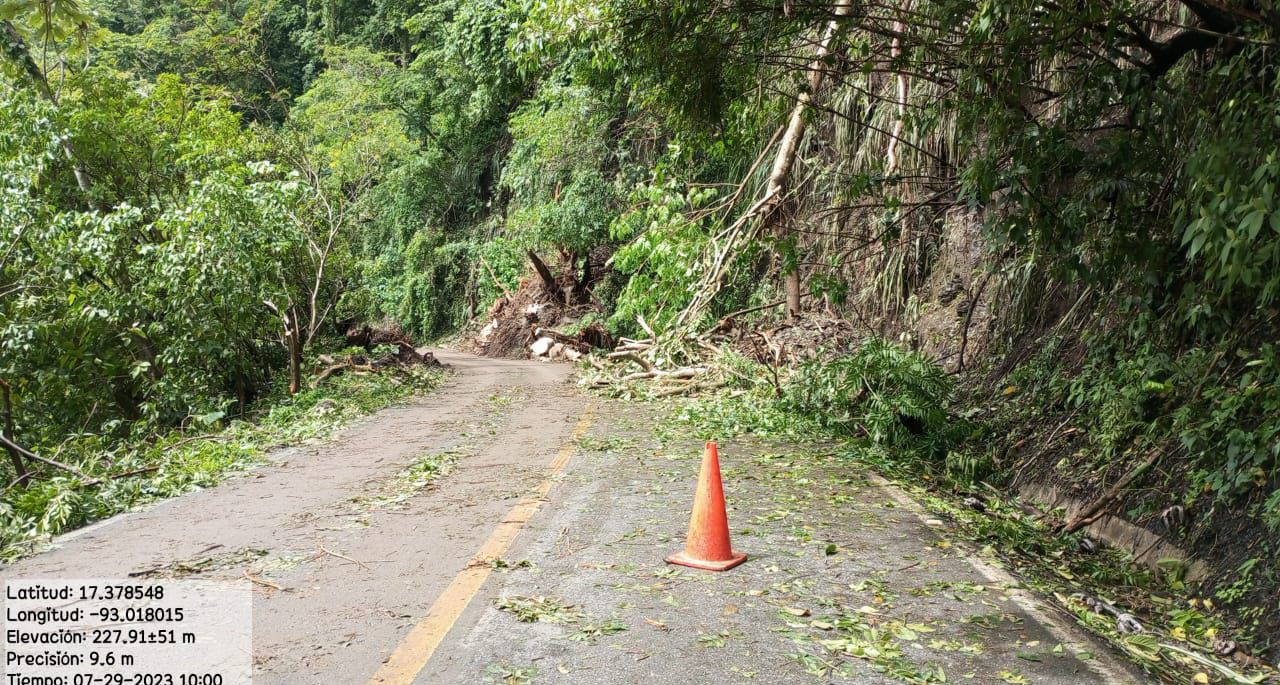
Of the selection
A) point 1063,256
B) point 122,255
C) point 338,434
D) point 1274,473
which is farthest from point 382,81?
point 1274,473

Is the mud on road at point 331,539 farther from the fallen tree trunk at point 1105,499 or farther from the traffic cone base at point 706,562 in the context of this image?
the fallen tree trunk at point 1105,499

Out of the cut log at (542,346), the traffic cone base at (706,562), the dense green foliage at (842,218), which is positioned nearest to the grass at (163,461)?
the dense green foliage at (842,218)

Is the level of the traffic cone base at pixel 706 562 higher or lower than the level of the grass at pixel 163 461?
higher

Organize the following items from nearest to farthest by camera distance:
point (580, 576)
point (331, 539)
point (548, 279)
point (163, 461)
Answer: point (580, 576) < point (331, 539) < point (163, 461) < point (548, 279)

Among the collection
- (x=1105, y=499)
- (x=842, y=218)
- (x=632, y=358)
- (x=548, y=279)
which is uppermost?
(x=842, y=218)

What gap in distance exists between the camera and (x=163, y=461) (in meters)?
8.70

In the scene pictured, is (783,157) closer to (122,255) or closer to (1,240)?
(122,255)

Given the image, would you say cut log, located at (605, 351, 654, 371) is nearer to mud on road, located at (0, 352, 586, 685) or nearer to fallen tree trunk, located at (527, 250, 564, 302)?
mud on road, located at (0, 352, 586, 685)

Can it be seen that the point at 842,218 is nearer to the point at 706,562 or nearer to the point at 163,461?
the point at 706,562

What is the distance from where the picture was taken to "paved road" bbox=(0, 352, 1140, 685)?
3.60 m

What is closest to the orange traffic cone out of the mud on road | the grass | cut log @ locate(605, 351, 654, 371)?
the mud on road

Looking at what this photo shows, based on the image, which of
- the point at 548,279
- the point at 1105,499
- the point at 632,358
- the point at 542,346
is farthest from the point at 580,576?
the point at 548,279

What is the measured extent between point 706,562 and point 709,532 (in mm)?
174

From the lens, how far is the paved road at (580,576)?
3.60 m
